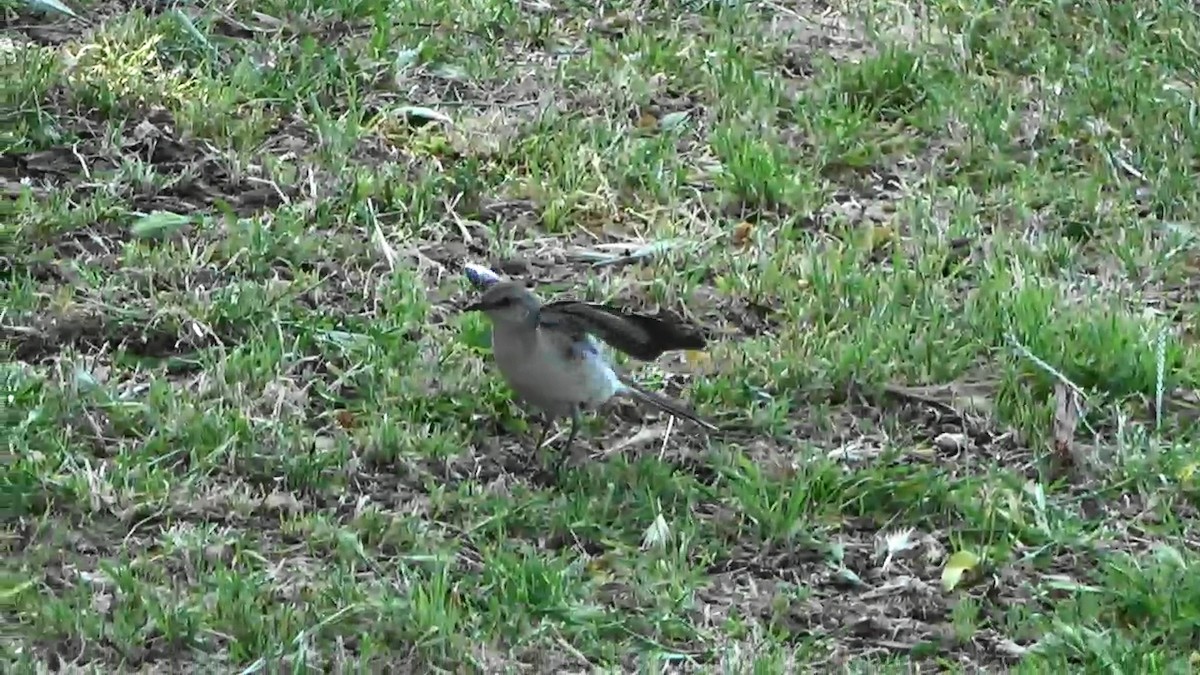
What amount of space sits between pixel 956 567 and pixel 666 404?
95 centimetres

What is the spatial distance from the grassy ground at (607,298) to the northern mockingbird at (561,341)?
0.20m

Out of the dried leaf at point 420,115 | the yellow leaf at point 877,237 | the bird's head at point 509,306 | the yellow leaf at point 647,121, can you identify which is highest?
the bird's head at point 509,306

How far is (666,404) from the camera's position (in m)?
5.39

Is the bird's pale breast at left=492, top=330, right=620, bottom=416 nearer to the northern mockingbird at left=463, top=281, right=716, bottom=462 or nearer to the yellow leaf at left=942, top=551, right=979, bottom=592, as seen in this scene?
the northern mockingbird at left=463, top=281, right=716, bottom=462

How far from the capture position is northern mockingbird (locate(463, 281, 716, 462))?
16.8 feet

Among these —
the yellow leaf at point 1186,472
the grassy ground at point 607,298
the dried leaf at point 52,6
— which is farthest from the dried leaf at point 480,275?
the dried leaf at point 52,6

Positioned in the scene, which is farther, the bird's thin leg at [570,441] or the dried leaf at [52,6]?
the dried leaf at [52,6]

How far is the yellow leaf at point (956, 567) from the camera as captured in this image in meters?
4.79

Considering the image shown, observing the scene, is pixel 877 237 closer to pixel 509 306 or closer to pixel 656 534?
pixel 509 306

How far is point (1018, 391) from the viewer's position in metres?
5.53

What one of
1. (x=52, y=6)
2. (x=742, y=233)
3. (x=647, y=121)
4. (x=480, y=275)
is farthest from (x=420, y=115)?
(x=52, y=6)

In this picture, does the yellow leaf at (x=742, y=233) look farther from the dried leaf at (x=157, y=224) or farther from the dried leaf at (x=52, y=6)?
the dried leaf at (x=52, y=6)

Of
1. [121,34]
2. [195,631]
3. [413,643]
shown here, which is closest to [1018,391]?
[413,643]

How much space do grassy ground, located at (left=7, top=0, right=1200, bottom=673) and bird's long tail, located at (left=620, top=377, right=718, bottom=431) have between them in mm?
41
